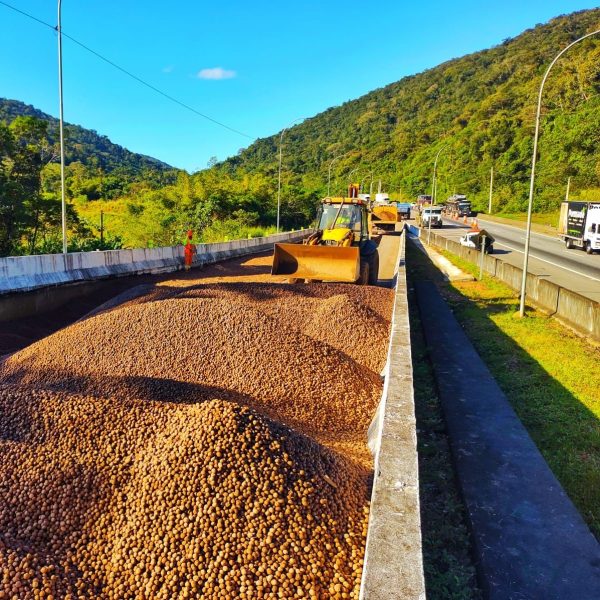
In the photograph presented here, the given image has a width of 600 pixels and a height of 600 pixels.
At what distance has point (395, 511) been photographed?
299 cm

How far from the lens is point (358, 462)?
13.9 feet

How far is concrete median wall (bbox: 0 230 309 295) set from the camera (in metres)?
11.0

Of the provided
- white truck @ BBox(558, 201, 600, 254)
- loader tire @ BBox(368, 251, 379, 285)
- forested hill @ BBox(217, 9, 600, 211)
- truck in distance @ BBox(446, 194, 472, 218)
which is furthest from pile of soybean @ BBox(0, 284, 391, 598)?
truck in distance @ BBox(446, 194, 472, 218)

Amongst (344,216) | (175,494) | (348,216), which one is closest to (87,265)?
(344,216)

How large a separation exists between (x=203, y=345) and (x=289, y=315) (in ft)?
8.11

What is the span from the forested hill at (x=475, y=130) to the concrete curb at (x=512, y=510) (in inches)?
1928

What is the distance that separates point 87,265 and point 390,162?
340 ft

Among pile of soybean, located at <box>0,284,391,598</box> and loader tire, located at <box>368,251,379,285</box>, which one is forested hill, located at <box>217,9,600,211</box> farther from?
pile of soybean, located at <box>0,284,391,598</box>

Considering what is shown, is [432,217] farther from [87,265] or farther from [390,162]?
[390,162]

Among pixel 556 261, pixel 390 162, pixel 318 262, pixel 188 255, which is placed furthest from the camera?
pixel 390 162

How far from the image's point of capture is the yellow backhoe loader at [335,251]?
510 inches

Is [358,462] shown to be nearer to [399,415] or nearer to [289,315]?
[399,415]

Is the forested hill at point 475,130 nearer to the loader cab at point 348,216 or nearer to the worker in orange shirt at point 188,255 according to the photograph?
the loader cab at point 348,216

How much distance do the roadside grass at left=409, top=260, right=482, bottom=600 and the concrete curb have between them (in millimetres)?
97
